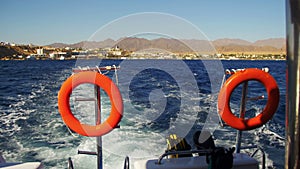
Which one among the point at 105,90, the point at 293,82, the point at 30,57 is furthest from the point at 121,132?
the point at 30,57

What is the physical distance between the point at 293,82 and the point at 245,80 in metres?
1.71

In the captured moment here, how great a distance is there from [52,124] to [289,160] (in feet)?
19.0

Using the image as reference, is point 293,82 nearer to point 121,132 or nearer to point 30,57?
point 121,132

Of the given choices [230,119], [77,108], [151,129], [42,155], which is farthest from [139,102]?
[230,119]

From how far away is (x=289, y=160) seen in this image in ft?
2.23

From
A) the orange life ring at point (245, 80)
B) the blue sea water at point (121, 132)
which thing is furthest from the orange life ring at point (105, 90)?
the orange life ring at point (245, 80)

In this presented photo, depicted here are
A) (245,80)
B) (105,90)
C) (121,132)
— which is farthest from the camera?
(121,132)

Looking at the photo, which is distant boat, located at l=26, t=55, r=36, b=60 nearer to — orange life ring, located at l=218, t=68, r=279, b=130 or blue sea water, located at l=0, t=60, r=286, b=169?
→ blue sea water, located at l=0, t=60, r=286, b=169

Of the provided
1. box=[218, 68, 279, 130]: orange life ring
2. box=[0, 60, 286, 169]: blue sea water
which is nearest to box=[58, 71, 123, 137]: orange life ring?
box=[0, 60, 286, 169]: blue sea water

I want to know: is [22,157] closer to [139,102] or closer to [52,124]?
[52,124]

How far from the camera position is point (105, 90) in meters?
2.10

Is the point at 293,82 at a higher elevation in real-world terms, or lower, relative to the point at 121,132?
higher

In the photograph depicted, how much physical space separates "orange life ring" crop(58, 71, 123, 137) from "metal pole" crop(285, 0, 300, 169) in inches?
60.8

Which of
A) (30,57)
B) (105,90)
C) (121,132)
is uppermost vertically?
(30,57)
